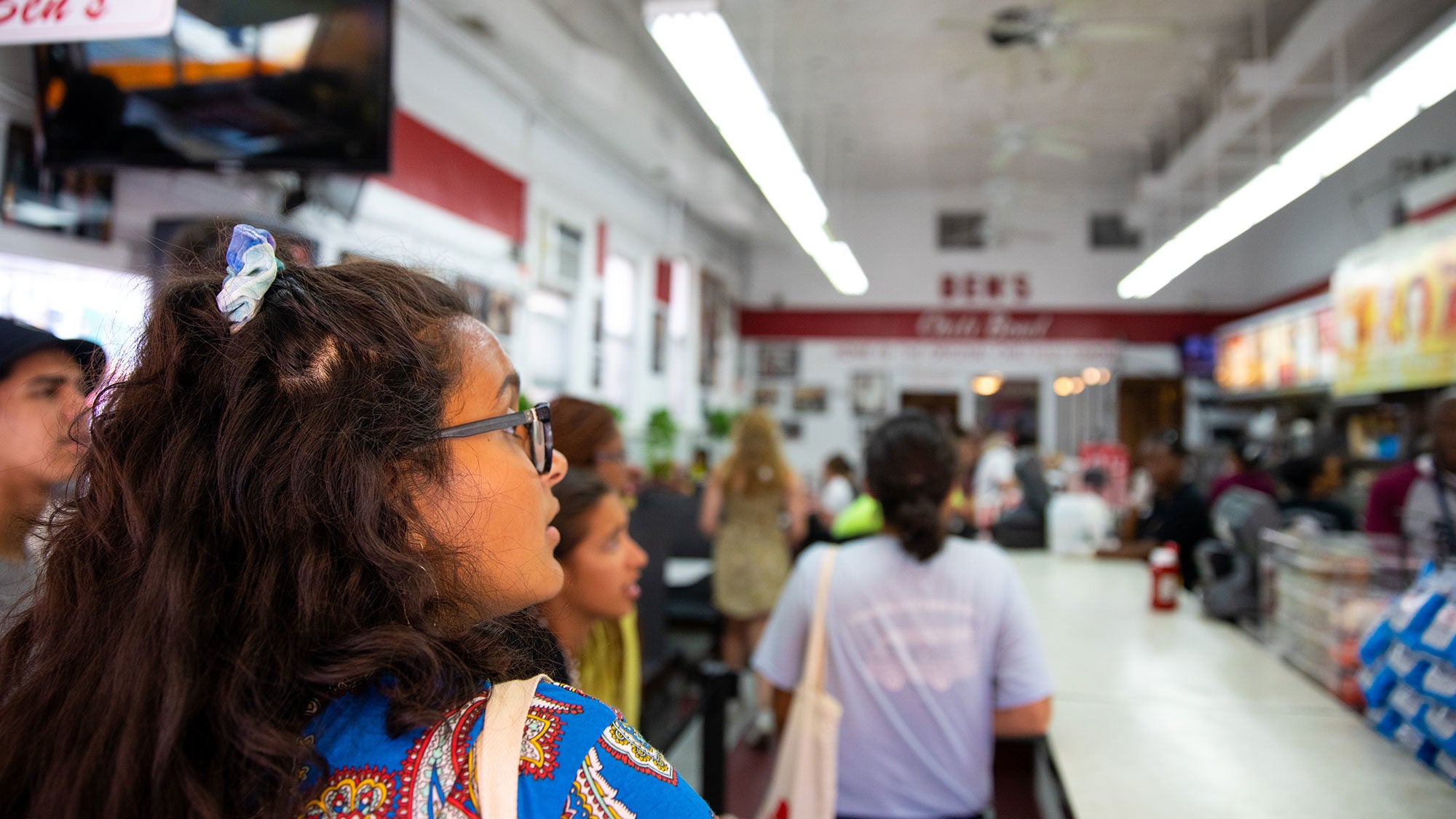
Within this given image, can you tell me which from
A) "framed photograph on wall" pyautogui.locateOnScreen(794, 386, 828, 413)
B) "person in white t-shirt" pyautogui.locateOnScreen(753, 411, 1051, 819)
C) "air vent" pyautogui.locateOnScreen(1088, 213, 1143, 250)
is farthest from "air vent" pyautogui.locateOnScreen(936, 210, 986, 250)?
"person in white t-shirt" pyautogui.locateOnScreen(753, 411, 1051, 819)

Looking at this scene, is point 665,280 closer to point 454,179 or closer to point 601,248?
point 601,248

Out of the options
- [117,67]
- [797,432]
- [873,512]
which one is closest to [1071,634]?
[873,512]

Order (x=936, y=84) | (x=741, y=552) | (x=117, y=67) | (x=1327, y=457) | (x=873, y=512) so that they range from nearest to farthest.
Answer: (x=117, y=67) < (x=873, y=512) < (x=741, y=552) < (x=1327, y=457) < (x=936, y=84)

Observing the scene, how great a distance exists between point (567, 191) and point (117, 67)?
465cm

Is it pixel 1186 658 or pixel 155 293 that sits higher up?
pixel 155 293

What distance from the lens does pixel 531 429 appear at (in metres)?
0.96

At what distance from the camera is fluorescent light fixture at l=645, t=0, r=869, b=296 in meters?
3.29

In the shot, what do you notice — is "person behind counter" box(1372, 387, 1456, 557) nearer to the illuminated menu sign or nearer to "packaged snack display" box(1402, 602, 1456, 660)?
"packaged snack display" box(1402, 602, 1456, 660)

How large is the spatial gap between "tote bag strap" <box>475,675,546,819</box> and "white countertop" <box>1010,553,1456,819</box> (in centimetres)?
133

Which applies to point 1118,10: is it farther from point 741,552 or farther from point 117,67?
point 117,67

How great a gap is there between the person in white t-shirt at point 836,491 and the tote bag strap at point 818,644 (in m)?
4.00

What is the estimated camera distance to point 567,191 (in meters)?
7.49

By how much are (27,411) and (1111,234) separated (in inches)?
524

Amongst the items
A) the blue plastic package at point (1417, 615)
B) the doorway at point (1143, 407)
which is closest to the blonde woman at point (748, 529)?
the blue plastic package at point (1417, 615)
